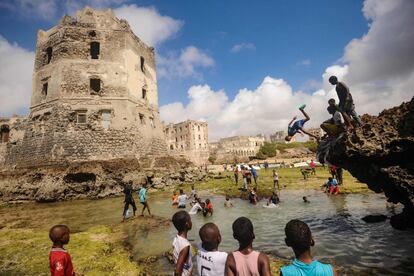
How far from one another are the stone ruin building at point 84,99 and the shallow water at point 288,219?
22.3 feet

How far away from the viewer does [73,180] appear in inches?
975

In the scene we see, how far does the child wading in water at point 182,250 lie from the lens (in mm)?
4512

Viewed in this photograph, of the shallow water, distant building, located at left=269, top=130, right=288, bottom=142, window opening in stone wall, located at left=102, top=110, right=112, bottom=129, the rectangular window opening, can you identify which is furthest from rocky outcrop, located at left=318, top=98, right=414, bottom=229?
distant building, located at left=269, top=130, right=288, bottom=142

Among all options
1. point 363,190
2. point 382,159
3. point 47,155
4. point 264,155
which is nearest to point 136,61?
point 47,155

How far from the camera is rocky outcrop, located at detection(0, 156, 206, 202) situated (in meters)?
23.8

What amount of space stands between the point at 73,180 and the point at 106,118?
693cm

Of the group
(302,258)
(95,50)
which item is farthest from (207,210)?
(95,50)

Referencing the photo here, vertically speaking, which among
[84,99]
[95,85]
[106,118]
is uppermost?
[95,85]

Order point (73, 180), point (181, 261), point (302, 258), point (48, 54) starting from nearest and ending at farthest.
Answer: point (302, 258) → point (181, 261) → point (73, 180) → point (48, 54)

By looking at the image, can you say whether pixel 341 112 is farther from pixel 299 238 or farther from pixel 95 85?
pixel 95 85

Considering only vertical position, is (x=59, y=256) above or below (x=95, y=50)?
below

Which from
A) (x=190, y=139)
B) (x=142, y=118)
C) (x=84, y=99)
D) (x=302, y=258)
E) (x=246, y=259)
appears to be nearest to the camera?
(x=302, y=258)

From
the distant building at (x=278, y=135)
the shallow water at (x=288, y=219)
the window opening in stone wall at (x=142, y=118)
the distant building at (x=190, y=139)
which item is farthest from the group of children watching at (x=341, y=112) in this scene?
the distant building at (x=278, y=135)

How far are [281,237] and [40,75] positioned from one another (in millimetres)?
29530
